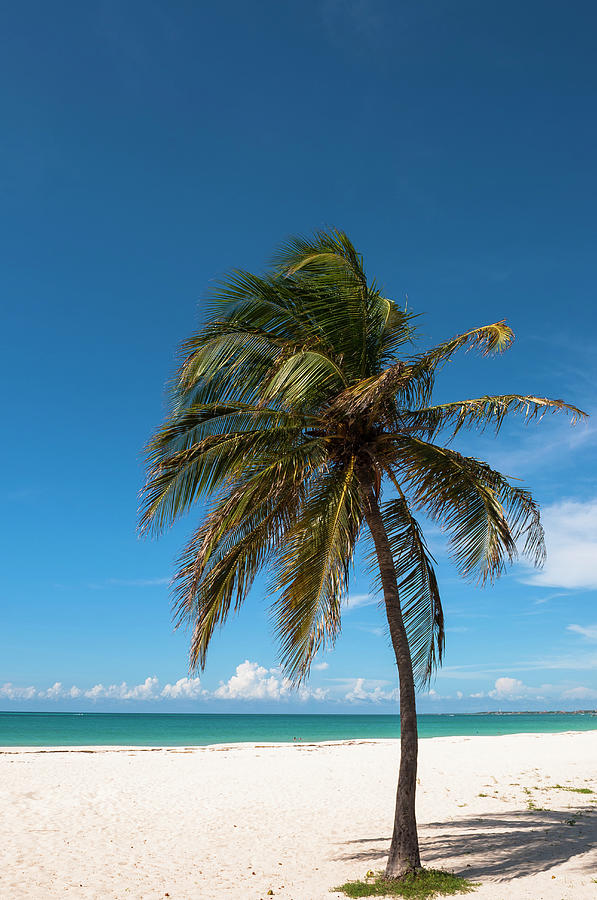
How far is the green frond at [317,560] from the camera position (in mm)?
7105

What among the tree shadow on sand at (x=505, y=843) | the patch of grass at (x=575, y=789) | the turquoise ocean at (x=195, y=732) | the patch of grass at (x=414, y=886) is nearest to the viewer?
the patch of grass at (x=414, y=886)

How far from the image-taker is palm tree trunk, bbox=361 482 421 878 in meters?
7.34

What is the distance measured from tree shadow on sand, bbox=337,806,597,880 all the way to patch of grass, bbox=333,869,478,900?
50 centimetres

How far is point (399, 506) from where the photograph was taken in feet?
28.4

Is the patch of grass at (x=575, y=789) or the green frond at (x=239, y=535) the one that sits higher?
the green frond at (x=239, y=535)

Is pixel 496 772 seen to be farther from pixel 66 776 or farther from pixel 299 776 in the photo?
pixel 66 776

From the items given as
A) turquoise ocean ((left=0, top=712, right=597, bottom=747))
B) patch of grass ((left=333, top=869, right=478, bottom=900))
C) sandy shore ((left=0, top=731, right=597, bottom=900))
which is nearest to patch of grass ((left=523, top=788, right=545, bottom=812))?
sandy shore ((left=0, top=731, right=597, bottom=900))

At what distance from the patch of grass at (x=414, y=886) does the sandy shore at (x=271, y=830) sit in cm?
21

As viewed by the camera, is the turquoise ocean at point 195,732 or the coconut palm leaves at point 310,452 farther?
the turquoise ocean at point 195,732

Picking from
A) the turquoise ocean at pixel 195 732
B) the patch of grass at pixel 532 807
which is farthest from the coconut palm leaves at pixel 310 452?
the turquoise ocean at pixel 195 732

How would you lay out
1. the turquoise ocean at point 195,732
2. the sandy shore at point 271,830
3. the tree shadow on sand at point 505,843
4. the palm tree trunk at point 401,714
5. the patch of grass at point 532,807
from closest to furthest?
the palm tree trunk at point 401,714 < the sandy shore at point 271,830 < the tree shadow on sand at point 505,843 < the patch of grass at point 532,807 < the turquoise ocean at point 195,732

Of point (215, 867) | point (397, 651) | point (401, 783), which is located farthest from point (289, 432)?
point (215, 867)

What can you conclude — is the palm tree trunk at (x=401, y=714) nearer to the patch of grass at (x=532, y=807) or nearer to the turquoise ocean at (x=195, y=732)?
the patch of grass at (x=532, y=807)

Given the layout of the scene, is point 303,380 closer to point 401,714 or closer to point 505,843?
point 401,714
